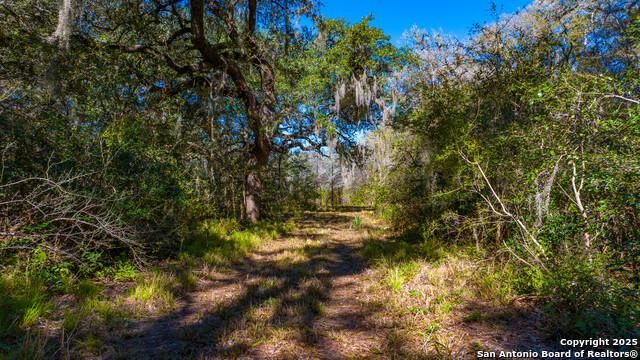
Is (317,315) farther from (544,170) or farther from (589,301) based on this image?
(544,170)

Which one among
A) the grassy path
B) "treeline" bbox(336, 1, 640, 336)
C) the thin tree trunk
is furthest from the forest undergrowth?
the thin tree trunk

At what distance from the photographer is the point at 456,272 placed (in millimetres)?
3738

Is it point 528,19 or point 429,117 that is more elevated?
point 528,19

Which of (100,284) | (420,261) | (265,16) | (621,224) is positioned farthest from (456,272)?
(265,16)

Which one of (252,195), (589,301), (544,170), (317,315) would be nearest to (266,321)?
(317,315)

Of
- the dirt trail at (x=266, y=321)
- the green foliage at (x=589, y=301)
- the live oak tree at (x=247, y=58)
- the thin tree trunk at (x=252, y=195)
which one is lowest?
the dirt trail at (x=266, y=321)

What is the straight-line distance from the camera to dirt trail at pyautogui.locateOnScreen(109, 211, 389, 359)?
2.38 meters

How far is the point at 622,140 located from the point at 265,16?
8.98 metres

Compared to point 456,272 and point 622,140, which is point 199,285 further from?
point 622,140

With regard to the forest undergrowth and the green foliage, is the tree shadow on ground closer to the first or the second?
the forest undergrowth

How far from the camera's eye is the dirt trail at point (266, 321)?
2383 millimetres

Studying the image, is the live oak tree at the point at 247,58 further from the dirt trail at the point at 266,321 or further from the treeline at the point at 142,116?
the dirt trail at the point at 266,321

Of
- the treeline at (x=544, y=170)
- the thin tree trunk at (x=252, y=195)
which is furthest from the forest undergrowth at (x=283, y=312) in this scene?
the thin tree trunk at (x=252, y=195)

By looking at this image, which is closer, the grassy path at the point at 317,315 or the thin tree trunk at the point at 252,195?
the grassy path at the point at 317,315
